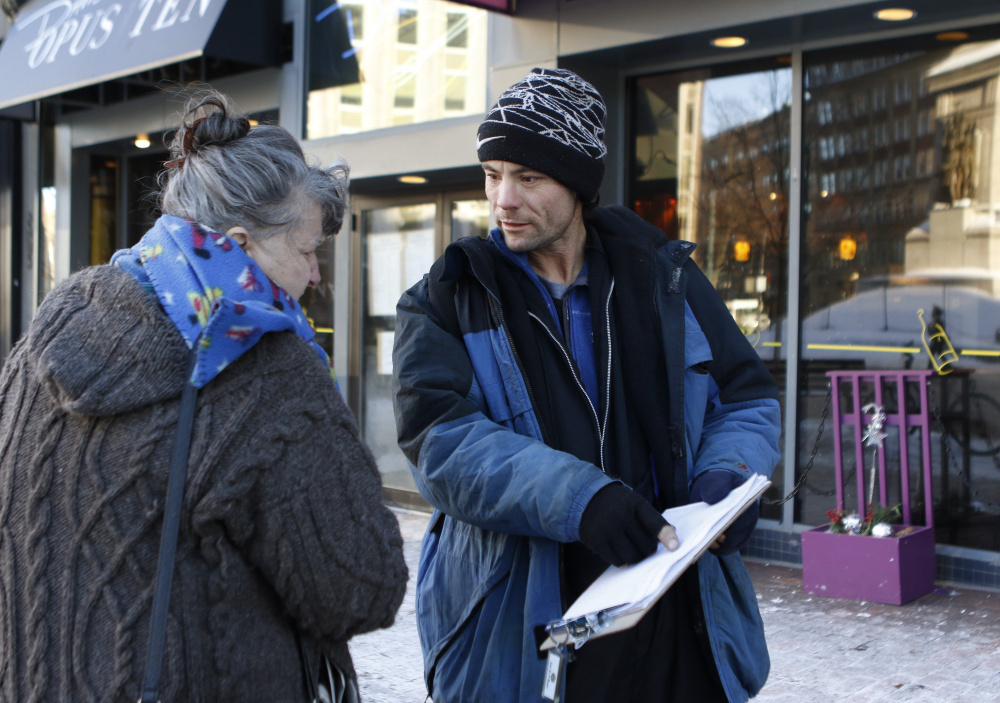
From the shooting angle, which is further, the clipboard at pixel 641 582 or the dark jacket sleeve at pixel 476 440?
the dark jacket sleeve at pixel 476 440

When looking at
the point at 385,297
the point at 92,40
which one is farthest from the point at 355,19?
the point at 92,40

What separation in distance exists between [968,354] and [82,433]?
498 cm

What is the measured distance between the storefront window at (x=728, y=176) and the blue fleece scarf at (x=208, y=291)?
15.7 ft

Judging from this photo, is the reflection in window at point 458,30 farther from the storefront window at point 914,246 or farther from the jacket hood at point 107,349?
the jacket hood at point 107,349

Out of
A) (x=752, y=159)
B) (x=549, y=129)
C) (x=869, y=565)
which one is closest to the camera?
(x=549, y=129)

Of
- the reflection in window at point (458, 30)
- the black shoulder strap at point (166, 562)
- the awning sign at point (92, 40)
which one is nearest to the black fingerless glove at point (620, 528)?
the black shoulder strap at point (166, 562)

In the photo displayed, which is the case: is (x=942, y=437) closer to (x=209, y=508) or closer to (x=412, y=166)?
(x=412, y=166)

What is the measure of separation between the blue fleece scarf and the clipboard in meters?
0.59

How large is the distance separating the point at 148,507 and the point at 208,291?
0.32 metres

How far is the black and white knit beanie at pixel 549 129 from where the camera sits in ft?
6.73

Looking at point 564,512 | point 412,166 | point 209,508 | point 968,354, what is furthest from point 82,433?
point 412,166

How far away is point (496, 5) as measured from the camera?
5.77 meters

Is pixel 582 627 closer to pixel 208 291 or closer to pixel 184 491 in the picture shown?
pixel 184 491

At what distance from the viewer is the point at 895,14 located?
16.4 feet
